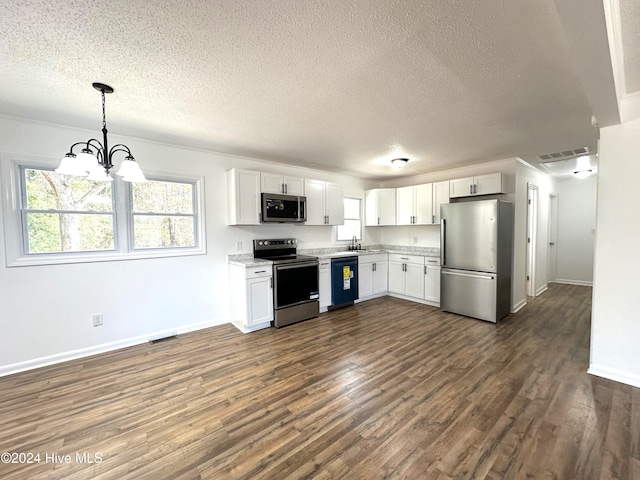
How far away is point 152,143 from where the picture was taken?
11.0 feet

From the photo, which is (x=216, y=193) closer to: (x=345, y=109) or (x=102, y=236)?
(x=102, y=236)

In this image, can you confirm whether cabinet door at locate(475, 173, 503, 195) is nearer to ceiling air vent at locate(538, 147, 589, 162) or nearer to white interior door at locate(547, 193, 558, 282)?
ceiling air vent at locate(538, 147, 589, 162)

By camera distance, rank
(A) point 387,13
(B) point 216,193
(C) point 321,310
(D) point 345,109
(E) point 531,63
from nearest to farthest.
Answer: (A) point 387,13 → (E) point 531,63 → (D) point 345,109 → (B) point 216,193 → (C) point 321,310

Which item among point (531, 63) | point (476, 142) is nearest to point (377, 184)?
point (476, 142)

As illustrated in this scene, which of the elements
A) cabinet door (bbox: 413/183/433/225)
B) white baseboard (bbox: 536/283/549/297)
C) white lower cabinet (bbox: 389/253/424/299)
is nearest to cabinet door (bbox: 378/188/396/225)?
cabinet door (bbox: 413/183/433/225)

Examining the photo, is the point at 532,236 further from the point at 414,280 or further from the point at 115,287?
the point at 115,287

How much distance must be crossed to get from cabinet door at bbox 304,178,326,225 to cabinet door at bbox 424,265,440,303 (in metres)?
2.06

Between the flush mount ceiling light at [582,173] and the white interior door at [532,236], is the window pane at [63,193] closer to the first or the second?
the white interior door at [532,236]

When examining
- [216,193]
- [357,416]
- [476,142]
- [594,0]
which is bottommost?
[357,416]

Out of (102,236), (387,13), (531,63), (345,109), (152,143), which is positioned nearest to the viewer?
(387,13)

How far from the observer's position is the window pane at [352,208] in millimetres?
5617

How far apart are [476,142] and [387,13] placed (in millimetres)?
2618

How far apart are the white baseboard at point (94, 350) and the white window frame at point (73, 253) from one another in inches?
38.9

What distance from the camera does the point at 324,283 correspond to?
4.40m
